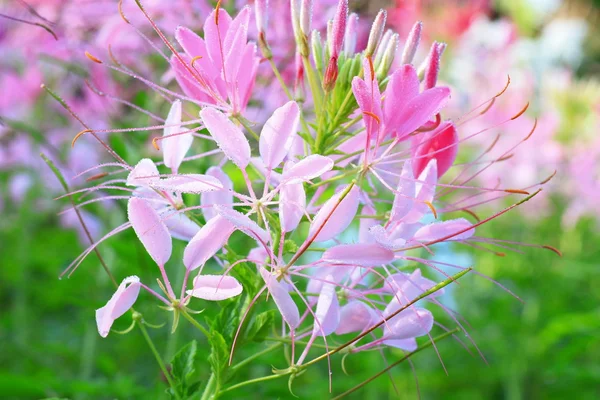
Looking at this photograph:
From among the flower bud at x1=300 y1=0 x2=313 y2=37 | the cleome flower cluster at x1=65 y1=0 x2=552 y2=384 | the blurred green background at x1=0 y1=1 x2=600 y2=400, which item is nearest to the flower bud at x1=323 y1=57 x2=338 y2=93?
the cleome flower cluster at x1=65 y1=0 x2=552 y2=384

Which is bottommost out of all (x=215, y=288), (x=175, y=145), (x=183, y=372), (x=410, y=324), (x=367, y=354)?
(x=367, y=354)

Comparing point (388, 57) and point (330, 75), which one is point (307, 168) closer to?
point (330, 75)

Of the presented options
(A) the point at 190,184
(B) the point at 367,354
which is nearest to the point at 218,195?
(A) the point at 190,184

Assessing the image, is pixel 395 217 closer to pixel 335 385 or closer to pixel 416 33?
pixel 416 33

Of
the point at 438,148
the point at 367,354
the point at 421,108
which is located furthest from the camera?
the point at 367,354

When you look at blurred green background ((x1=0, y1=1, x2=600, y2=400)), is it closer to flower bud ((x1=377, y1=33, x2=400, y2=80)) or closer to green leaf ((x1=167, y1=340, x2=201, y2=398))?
green leaf ((x1=167, y1=340, x2=201, y2=398))
